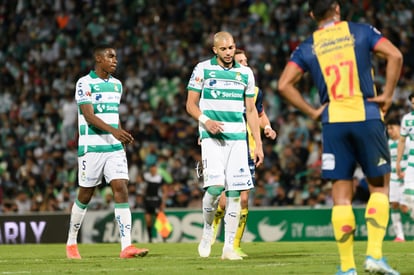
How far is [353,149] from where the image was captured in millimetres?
8562

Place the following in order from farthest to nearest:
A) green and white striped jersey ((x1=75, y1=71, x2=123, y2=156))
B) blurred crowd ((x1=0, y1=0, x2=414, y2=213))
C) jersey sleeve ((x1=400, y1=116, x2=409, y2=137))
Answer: blurred crowd ((x1=0, y1=0, x2=414, y2=213))
jersey sleeve ((x1=400, y1=116, x2=409, y2=137))
green and white striped jersey ((x1=75, y1=71, x2=123, y2=156))

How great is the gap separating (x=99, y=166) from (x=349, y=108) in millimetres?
4918

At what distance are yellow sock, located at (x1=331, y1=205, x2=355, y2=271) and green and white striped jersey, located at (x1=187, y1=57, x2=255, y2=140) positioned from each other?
3.47 metres

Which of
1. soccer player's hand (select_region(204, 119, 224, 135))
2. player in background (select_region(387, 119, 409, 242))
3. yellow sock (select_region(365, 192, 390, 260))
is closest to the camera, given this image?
yellow sock (select_region(365, 192, 390, 260))

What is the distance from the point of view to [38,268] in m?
10.9

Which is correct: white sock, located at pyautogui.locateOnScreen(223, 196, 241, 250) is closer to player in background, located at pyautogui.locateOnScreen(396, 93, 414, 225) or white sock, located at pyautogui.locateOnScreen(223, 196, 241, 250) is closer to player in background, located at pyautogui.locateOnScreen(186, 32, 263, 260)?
player in background, located at pyautogui.locateOnScreen(186, 32, 263, 260)

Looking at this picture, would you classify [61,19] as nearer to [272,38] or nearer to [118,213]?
[272,38]

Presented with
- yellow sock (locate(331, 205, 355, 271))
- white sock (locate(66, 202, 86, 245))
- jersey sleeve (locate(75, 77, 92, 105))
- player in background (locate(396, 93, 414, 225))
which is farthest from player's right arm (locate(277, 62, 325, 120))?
player in background (locate(396, 93, 414, 225))

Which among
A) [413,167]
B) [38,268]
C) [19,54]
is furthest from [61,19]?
[38,268]

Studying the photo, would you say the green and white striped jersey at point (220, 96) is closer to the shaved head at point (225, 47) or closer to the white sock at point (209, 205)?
the shaved head at point (225, 47)

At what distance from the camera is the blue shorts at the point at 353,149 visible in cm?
845

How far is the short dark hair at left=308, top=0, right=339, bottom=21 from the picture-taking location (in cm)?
847

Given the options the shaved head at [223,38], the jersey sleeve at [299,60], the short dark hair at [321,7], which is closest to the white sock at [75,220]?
the shaved head at [223,38]

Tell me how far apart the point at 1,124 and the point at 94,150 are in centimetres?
1627
